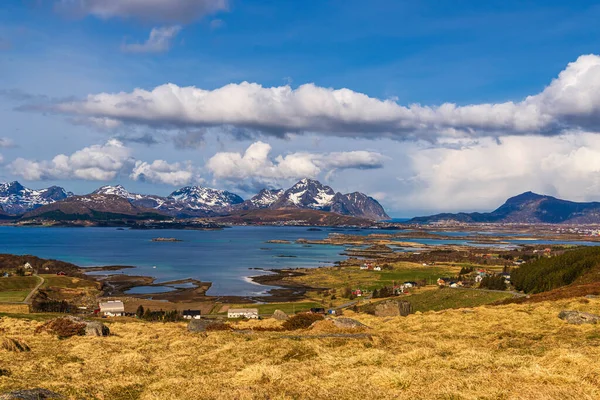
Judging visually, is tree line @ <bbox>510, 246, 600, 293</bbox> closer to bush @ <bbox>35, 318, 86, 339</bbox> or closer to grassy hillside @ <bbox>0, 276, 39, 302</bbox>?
bush @ <bbox>35, 318, 86, 339</bbox>

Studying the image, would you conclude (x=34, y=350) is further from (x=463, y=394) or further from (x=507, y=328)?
(x=507, y=328)

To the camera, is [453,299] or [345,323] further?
[453,299]

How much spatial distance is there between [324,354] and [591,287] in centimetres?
4525

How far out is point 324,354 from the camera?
71.2ft

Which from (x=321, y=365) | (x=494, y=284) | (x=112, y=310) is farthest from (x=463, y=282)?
(x=321, y=365)

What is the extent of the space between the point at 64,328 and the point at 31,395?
1877cm

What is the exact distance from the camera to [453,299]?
80688 mm

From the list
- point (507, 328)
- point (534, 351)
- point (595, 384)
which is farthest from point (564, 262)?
point (595, 384)

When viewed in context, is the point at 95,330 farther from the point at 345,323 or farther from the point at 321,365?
the point at 321,365

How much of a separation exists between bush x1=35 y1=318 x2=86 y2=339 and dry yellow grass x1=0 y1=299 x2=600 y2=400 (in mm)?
1065

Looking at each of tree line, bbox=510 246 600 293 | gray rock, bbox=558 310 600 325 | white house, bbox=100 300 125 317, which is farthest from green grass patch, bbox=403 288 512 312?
white house, bbox=100 300 125 317

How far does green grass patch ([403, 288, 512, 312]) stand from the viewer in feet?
249

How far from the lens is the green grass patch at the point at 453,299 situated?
75938 millimetres

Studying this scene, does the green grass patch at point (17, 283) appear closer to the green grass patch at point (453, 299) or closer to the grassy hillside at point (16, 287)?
the grassy hillside at point (16, 287)
